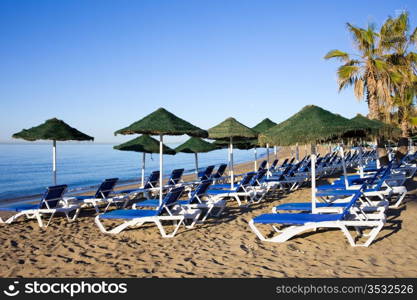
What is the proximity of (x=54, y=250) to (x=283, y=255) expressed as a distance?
299cm

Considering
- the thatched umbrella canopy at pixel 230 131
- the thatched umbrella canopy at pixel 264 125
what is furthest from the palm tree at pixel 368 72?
the thatched umbrella canopy at pixel 230 131

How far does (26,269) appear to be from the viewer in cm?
430

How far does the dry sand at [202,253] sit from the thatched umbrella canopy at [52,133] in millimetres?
2525

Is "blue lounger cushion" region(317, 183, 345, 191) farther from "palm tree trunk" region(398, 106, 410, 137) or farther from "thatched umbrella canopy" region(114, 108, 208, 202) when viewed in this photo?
"palm tree trunk" region(398, 106, 410, 137)

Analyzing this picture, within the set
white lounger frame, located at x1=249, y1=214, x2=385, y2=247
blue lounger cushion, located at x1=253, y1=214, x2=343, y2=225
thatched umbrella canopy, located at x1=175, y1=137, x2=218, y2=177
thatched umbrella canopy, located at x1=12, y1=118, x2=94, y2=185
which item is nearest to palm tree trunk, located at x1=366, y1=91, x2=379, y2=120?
thatched umbrella canopy, located at x1=175, y1=137, x2=218, y2=177

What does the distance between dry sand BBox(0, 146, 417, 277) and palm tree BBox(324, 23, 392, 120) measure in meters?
8.16

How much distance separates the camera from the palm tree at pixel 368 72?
44.5 ft

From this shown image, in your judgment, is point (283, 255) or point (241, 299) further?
point (283, 255)

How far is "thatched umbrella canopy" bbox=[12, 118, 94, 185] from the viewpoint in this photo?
862 centimetres

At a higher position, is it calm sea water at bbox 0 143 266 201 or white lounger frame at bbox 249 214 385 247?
white lounger frame at bbox 249 214 385 247

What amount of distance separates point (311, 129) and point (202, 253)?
8.24 feet

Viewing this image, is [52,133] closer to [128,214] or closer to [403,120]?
[128,214]

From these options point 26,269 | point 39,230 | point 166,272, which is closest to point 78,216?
point 39,230

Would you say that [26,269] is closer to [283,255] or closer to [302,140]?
[283,255]
